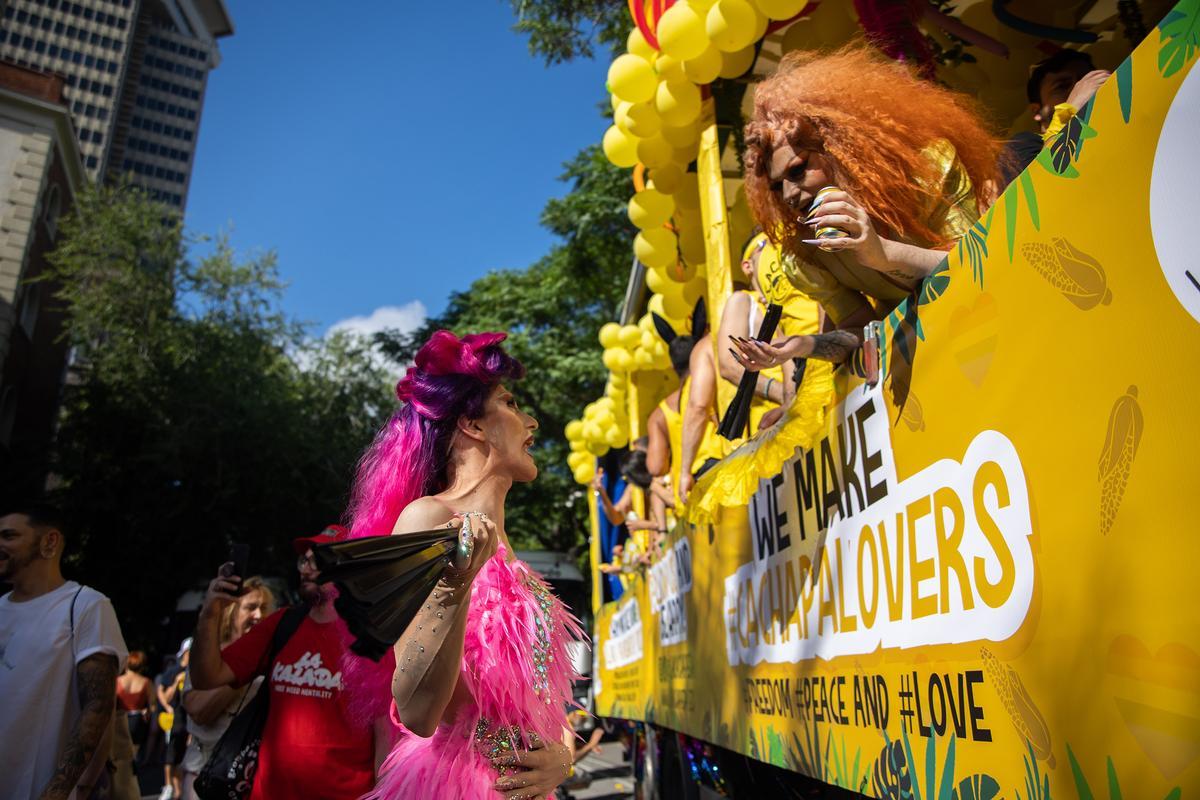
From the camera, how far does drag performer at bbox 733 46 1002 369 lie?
6.99 ft

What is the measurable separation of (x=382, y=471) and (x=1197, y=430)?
168cm

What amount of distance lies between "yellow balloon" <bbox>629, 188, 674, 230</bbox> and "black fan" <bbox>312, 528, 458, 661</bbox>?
183 inches

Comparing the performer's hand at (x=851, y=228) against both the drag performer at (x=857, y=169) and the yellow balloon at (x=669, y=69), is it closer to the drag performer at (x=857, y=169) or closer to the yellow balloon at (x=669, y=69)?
the drag performer at (x=857, y=169)

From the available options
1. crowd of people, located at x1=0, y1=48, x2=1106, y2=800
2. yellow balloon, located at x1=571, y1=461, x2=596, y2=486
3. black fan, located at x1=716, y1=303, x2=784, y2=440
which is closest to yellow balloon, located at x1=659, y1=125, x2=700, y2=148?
crowd of people, located at x1=0, y1=48, x2=1106, y2=800

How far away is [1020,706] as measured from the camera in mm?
1331

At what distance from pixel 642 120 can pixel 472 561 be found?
394 centimetres

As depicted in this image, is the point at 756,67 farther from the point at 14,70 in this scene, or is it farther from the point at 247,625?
the point at 14,70

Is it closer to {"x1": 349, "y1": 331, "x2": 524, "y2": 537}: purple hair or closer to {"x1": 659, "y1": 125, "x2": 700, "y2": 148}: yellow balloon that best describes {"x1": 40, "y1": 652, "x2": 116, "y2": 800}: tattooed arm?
{"x1": 349, "y1": 331, "x2": 524, "y2": 537}: purple hair

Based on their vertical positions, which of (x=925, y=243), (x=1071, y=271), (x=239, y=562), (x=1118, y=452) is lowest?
(x=1118, y=452)

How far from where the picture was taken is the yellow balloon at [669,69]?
446cm

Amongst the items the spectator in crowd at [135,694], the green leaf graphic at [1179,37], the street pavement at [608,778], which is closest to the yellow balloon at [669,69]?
the green leaf graphic at [1179,37]

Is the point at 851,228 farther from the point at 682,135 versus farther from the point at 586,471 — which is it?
the point at 586,471

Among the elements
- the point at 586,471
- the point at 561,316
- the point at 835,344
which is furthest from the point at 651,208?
the point at 561,316

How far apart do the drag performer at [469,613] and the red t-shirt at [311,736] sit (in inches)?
33.2
